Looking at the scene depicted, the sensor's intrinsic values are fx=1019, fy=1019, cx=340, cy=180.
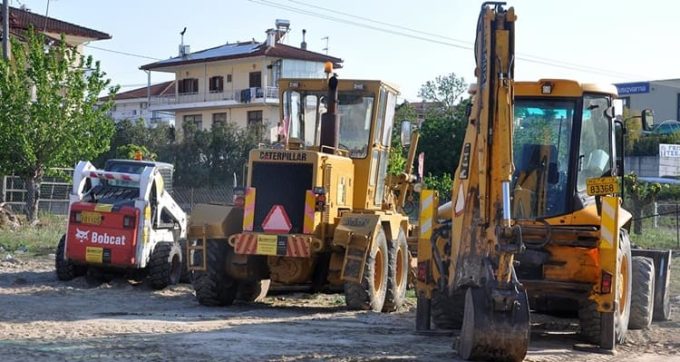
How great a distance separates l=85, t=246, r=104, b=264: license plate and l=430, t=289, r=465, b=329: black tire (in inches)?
265

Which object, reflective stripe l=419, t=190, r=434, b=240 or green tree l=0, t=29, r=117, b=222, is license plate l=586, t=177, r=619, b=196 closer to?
reflective stripe l=419, t=190, r=434, b=240

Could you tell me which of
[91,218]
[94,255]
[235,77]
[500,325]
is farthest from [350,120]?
[235,77]

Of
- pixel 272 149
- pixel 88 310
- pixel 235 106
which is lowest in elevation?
pixel 88 310

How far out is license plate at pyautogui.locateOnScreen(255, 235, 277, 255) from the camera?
13773 millimetres

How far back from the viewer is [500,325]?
29.3 ft

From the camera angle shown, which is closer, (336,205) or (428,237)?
(428,237)

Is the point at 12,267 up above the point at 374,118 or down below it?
below

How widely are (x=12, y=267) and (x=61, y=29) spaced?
4070 cm

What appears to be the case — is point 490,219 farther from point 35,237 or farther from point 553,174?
point 35,237

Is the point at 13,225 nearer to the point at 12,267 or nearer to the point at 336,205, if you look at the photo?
the point at 12,267

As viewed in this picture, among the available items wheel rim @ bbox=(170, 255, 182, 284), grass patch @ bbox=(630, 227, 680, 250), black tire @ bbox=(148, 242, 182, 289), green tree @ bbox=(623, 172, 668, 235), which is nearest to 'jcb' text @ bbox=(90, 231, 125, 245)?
black tire @ bbox=(148, 242, 182, 289)

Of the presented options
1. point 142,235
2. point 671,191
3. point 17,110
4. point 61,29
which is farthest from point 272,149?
point 61,29

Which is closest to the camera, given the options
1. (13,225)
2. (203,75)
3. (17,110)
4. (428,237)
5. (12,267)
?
(428,237)

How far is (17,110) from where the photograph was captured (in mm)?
31281
